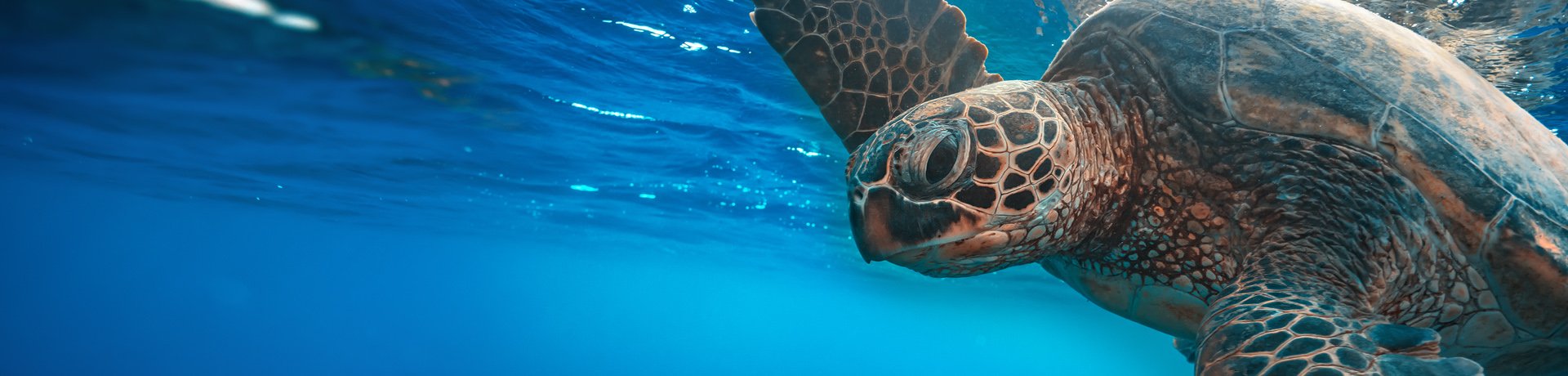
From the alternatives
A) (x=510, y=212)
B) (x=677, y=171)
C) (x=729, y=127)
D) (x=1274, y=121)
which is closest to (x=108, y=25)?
(x=729, y=127)

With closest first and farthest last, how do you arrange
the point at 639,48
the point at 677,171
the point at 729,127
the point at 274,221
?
the point at 639,48, the point at 729,127, the point at 677,171, the point at 274,221

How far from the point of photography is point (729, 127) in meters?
11.4

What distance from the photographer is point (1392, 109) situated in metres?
2.29

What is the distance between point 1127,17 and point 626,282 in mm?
61698

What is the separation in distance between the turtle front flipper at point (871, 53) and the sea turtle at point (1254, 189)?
731mm

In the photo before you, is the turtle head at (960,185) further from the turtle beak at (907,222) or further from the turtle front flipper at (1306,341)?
the turtle front flipper at (1306,341)

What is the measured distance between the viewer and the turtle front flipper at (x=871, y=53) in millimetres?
3369

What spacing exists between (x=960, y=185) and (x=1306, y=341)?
932mm

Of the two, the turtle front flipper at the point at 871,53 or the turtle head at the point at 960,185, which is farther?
the turtle front flipper at the point at 871,53

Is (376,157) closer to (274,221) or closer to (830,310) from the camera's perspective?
(274,221)

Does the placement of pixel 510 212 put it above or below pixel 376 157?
below

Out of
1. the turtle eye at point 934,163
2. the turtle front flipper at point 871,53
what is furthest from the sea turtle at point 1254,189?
the turtle front flipper at point 871,53

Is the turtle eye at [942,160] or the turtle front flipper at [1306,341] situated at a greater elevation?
the turtle eye at [942,160]

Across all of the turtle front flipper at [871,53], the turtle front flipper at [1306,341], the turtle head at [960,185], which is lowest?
the turtle front flipper at [1306,341]
